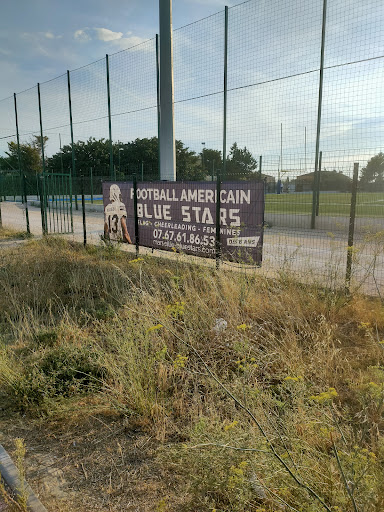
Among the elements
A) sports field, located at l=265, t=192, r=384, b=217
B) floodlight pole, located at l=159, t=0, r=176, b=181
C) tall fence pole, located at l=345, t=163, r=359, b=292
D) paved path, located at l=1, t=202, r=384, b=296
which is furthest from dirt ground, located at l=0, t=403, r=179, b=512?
floodlight pole, located at l=159, t=0, r=176, b=181

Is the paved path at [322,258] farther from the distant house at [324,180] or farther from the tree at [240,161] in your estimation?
the tree at [240,161]

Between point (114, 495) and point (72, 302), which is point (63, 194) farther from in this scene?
point (114, 495)

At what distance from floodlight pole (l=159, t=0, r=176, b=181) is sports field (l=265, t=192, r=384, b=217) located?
2.49 meters

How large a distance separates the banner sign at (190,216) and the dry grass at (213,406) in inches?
Result: 44.5

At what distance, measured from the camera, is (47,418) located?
10.4 feet

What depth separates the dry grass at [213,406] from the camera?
2.05 meters

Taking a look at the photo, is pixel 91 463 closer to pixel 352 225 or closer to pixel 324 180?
pixel 352 225

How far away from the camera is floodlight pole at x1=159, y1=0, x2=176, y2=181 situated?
29.3ft

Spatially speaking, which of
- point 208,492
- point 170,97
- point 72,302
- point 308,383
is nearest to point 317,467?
point 208,492

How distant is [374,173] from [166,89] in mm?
4899

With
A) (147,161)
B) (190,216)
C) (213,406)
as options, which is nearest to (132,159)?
(147,161)

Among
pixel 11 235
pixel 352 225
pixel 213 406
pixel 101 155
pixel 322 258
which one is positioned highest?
pixel 101 155

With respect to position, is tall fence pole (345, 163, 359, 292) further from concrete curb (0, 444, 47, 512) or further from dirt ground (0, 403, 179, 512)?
concrete curb (0, 444, 47, 512)

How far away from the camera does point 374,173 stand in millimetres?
6816
